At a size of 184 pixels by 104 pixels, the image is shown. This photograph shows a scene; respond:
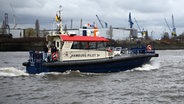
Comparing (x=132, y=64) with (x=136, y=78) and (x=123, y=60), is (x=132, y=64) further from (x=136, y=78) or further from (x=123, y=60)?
(x=136, y=78)

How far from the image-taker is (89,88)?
17.8 m

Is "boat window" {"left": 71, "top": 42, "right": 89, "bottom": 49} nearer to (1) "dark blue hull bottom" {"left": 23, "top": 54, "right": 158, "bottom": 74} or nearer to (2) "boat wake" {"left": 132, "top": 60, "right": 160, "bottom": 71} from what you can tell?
(1) "dark blue hull bottom" {"left": 23, "top": 54, "right": 158, "bottom": 74}

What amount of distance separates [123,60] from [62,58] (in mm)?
4158

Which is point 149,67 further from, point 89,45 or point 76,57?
point 76,57

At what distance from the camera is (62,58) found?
75.3ft

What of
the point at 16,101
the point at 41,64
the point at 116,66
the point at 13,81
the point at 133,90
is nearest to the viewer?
the point at 16,101

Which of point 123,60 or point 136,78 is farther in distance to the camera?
point 123,60

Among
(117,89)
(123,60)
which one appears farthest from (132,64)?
(117,89)

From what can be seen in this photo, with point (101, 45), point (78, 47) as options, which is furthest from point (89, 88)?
point (101, 45)

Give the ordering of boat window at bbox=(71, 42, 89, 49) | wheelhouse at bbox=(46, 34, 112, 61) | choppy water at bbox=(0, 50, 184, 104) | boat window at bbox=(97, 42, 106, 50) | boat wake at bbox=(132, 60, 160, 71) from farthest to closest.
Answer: boat wake at bbox=(132, 60, 160, 71), boat window at bbox=(97, 42, 106, 50), boat window at bbox=(71, 42, 89, 49), wheelhouse at bbox=(46, 34, 112, 61), choppy water at bbox=(0, 50, 184, 104)

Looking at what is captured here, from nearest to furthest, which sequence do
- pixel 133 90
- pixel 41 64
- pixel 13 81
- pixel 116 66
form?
pixel 133 90 < pixel 13 81 < pixel 41 64 < pixel 116 66

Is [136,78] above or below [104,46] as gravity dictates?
below

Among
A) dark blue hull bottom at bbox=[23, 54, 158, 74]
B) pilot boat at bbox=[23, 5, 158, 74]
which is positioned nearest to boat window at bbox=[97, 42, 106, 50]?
pilot boat at bbox=[23, 5, 158, 74]

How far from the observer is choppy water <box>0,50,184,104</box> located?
14914 mm
